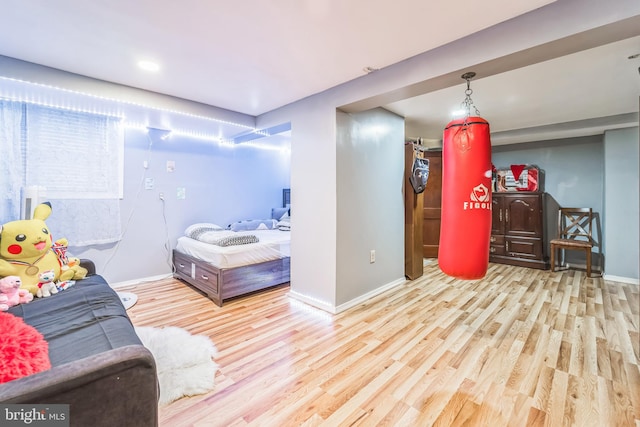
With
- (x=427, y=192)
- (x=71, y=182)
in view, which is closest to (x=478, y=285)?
(x=427, y=192)

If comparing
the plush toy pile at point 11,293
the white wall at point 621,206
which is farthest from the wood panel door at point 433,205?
the plush toy pile at point 11,293

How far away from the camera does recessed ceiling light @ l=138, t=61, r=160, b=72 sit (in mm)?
2237

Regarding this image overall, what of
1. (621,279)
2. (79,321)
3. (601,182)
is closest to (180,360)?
(79,321)

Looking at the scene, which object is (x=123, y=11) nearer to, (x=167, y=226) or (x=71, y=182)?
(x=71, y=182)

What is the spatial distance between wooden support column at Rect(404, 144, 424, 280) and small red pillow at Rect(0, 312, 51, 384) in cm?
362

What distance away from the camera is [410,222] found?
384cm

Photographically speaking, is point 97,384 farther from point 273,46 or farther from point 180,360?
point 273,46

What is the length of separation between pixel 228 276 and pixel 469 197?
8.11ft

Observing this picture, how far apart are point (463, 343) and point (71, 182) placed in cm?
439

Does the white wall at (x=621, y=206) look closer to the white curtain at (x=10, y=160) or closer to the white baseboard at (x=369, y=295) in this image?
the white baseboard at (x=369, y=295)

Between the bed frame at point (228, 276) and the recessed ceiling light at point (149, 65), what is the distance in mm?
1987

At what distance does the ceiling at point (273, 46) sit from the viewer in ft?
5.28

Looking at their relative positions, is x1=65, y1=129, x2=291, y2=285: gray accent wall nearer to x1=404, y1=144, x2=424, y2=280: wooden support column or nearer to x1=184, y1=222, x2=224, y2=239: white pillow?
x1=184, y1=222, x2=224, y2=239: white pillow

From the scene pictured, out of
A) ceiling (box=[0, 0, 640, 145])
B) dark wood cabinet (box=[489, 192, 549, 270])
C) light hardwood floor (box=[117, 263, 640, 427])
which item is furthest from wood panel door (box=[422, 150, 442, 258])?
ceiling (box=[0, 0, 640, 145])
